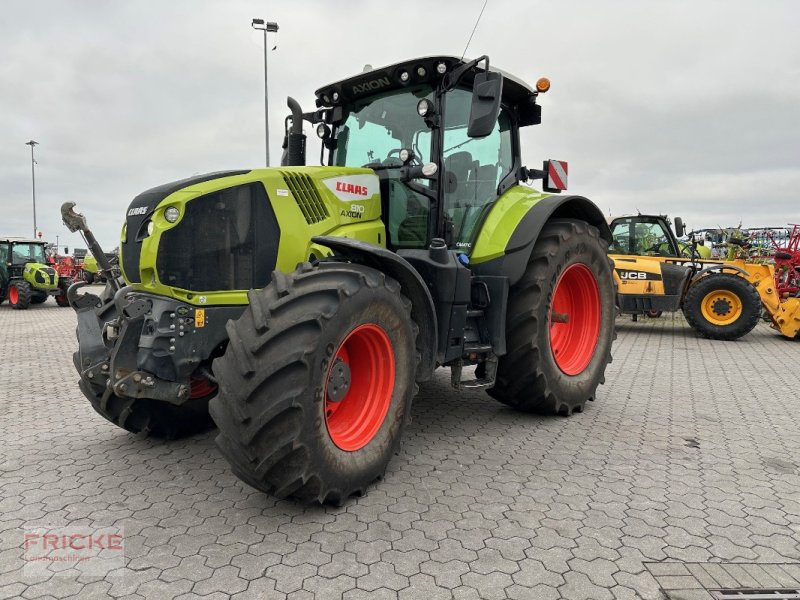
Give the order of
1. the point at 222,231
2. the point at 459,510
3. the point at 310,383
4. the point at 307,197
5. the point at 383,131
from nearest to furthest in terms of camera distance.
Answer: the point at 310,383, the point at 459,510, the point at 222,231, the point at 307,197, the point at 383,131

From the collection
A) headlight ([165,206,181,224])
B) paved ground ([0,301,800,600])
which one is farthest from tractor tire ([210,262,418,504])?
headlight ([165,206,181,224])

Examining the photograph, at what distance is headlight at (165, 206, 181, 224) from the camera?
10.0ft

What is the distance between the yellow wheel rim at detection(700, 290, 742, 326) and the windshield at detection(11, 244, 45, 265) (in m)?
18.2

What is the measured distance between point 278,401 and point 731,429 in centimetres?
374

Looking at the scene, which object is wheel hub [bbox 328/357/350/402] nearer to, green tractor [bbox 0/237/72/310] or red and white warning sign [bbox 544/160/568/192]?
red and white warning sign [bbox 544/160/568/192]

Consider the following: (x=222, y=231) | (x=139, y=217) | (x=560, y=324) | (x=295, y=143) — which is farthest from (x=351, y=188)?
(x=560, y=324)

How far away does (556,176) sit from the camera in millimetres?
5504

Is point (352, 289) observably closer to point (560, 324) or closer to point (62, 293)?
point (560, 324)

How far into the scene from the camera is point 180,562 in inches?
95.9

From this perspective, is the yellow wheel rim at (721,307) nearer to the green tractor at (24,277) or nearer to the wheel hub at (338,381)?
the wheel hub at (338,381)

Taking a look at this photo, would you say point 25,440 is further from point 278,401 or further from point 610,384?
point 610,384

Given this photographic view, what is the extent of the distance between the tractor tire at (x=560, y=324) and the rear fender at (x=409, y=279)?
988mm

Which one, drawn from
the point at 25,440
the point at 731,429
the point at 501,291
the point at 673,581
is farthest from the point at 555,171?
the point at 25,440

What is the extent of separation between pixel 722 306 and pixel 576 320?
6.41m
